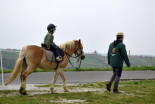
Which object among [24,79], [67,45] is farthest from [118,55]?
[24,79]

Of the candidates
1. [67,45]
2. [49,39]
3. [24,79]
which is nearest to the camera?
[24,79]

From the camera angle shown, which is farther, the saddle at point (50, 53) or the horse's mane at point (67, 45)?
the horse's mane at point (67, 45)

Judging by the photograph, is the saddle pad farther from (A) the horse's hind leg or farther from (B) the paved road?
(B) the paved road

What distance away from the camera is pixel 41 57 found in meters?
10.6

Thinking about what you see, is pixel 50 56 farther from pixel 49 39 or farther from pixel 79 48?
pixel 79 48

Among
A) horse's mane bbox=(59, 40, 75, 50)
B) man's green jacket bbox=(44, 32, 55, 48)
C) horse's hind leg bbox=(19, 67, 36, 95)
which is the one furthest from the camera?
horse's mane bbox=(59, 40, 75, 50)

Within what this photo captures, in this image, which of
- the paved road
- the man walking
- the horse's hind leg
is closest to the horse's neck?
the man walking

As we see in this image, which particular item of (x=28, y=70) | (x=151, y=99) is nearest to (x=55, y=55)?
(x=28, y=70)

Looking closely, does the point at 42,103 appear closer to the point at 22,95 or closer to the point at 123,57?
the point at 22,95

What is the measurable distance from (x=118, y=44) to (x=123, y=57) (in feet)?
1.95

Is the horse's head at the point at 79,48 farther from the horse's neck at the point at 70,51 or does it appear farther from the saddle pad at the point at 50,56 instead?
the saddle pad at the point at 50,56

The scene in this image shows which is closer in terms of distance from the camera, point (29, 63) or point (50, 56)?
point (29, 63)

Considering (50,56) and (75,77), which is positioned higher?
(50,56)

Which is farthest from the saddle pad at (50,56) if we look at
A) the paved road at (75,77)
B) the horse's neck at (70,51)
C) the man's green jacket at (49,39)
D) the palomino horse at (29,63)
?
the paved road at (75,77)
